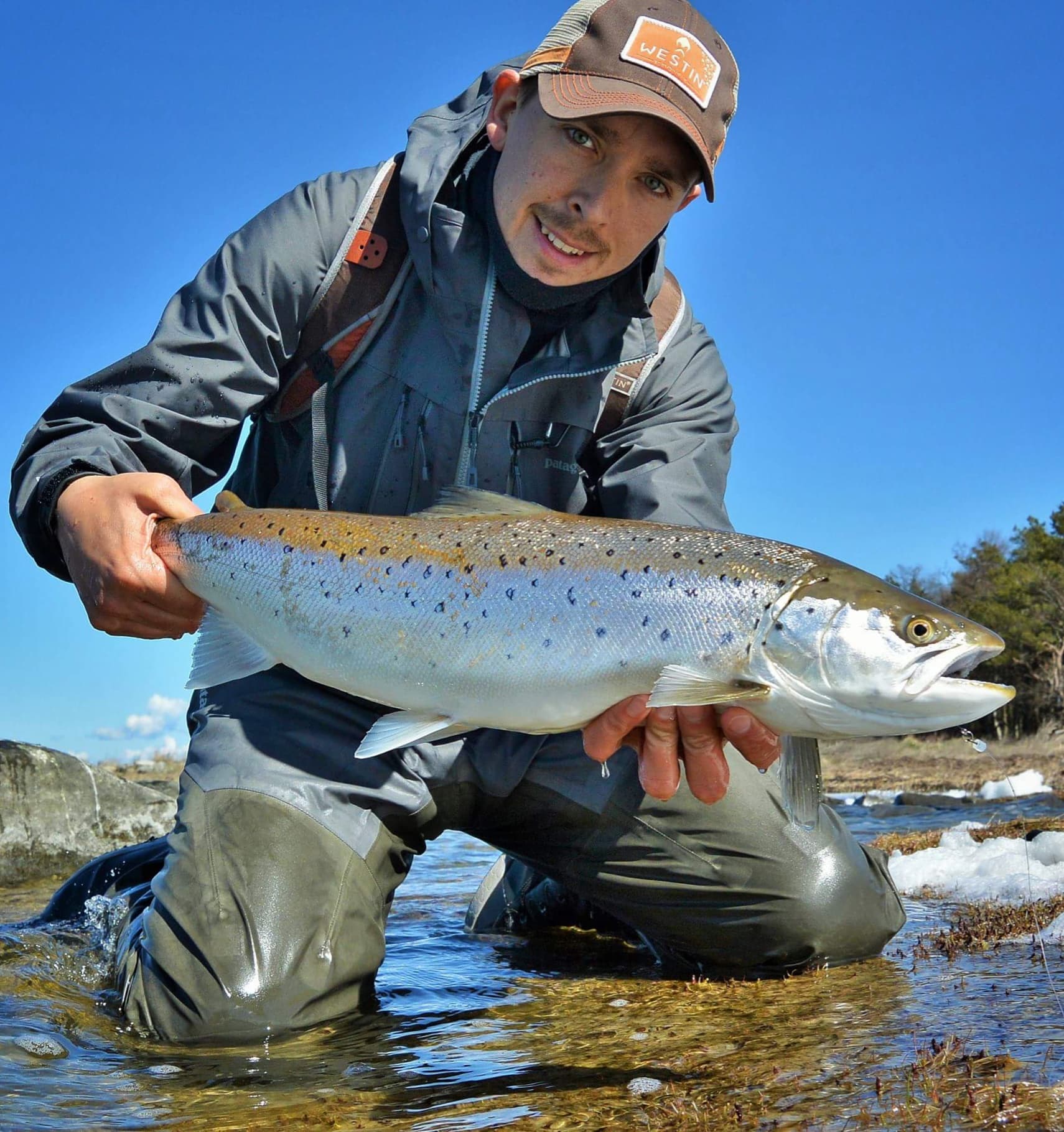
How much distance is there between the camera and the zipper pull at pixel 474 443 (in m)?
4.22

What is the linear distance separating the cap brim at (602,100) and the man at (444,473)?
0.5 inches

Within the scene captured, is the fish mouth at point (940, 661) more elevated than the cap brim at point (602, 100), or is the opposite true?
the cap brim at point (602, 100)

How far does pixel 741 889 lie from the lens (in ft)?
13.0

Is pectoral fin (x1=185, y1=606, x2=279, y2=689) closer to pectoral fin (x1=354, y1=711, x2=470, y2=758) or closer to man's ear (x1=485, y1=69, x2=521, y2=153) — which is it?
pectoral fin (x1=354, y1=711, x2=470, y2=758)

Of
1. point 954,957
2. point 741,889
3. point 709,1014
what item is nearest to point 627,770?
point 741,889

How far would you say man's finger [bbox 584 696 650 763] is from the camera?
127 inches

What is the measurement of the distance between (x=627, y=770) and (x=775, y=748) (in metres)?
0.75

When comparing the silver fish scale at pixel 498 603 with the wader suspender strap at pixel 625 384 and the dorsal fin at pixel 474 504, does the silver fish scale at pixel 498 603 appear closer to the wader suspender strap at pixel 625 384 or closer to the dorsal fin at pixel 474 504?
the dorsal fin at pixel 474 504

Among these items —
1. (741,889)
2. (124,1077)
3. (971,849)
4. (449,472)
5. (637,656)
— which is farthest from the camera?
(971,849)

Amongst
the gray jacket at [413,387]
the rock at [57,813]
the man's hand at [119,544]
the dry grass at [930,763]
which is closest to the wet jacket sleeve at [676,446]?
the gray jacket at [413,387]

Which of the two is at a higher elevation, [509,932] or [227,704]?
[227,704]

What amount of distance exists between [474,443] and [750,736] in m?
1.58

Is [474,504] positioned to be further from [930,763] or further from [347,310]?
[930,763]

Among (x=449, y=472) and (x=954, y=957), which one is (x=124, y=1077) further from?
(x=954, y=957)
